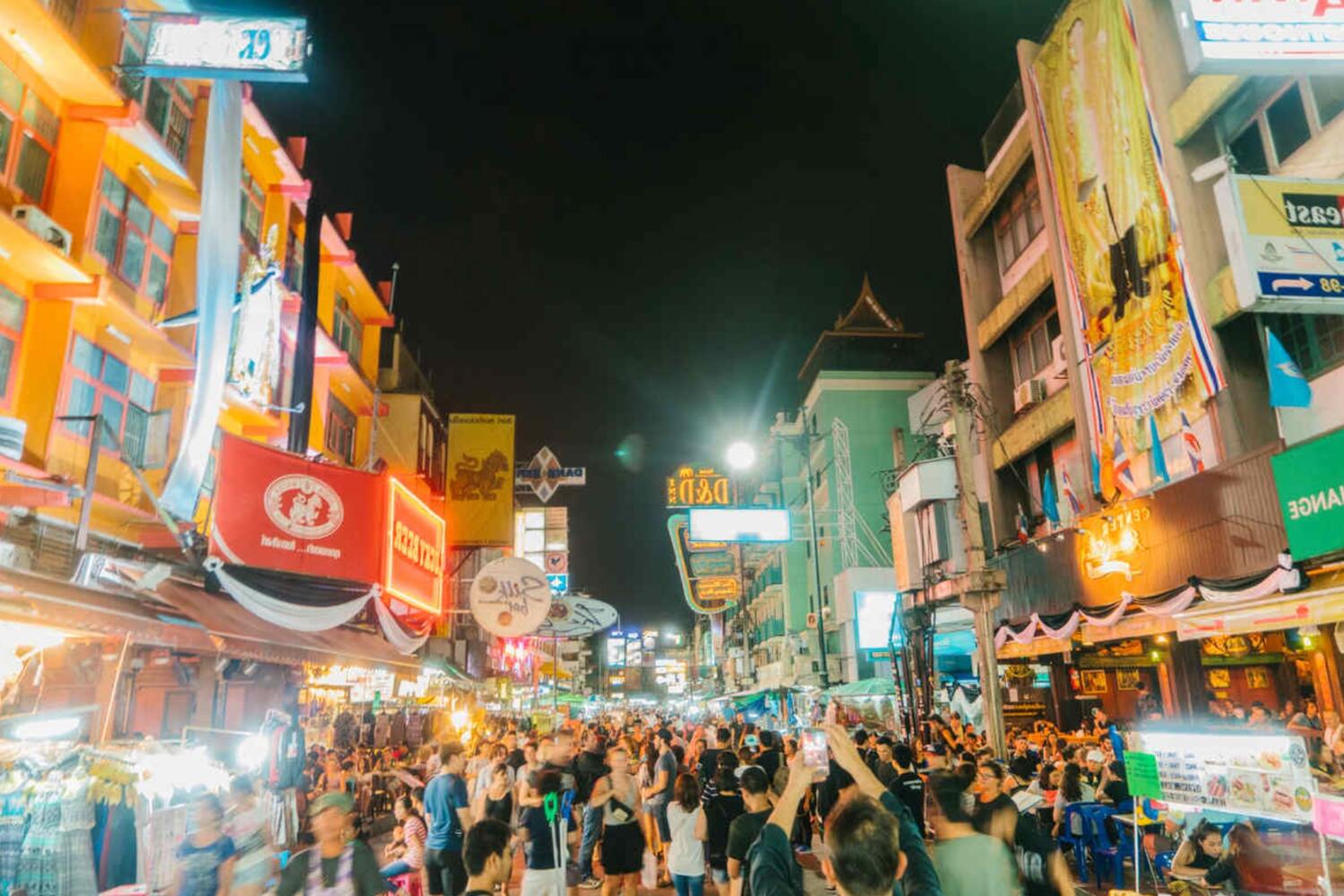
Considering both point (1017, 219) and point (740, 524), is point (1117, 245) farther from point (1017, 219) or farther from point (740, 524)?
point (740, 524)

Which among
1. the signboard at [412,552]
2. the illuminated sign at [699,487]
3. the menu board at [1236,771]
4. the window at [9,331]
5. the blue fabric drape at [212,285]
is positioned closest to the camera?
the menu board at [1236,771]

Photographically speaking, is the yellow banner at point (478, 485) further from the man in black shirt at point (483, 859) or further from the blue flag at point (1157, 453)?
the man in black shirt at point (483, 859)

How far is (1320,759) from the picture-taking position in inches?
460

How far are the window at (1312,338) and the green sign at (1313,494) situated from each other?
2.05 metres

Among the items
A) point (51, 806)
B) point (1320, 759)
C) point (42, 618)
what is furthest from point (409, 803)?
point (1320, 759)

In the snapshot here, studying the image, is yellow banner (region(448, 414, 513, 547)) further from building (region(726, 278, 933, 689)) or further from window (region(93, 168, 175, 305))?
building (region(726, 278, 933, 689))

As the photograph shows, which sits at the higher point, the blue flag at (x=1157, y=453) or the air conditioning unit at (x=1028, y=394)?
the air conditioning unit at (x=1028, y=394)

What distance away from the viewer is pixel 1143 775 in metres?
9.83

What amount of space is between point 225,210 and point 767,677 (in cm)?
5306

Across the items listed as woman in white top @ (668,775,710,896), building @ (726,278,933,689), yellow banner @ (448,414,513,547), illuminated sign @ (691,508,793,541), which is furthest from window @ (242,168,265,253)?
building @ (726,278,933,689)

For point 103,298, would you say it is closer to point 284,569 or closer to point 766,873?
point 284,569

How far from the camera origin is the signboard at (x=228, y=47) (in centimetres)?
1420

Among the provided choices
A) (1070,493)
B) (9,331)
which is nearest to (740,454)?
(1070,493)

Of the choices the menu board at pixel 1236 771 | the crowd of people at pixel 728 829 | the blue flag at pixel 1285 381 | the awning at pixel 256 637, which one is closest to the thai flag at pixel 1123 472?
the blue flag at pixel 1285 381
